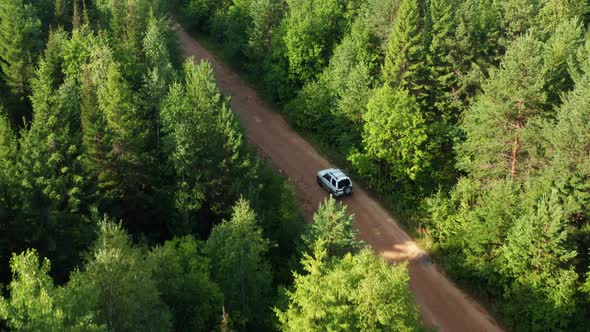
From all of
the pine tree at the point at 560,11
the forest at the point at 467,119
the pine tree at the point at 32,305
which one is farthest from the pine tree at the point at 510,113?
the pine tree at the point at 32,305

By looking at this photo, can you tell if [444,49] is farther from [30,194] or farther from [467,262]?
[30,194]

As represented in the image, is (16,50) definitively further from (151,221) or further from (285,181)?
(285,181)

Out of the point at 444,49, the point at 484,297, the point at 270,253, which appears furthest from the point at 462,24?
the point at 270,253

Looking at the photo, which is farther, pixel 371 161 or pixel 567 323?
pixel 371 161

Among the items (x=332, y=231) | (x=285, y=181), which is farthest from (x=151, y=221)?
(x=332, y=231)

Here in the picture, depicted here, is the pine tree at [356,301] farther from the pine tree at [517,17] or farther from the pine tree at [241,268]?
the pine tree at [517,17]

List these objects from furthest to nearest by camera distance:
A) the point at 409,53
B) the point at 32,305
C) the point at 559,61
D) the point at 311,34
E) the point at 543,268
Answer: the point at 311,34 < the point at 409,53 < the point at 559,61 < the point at 543,268 < the point at 32,305

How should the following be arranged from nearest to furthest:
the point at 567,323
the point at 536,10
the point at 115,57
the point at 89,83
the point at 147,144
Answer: the point at 567,323 < the point at 89,83 < the point at 147,144 < the point at 115,57 < the point at 536,10
